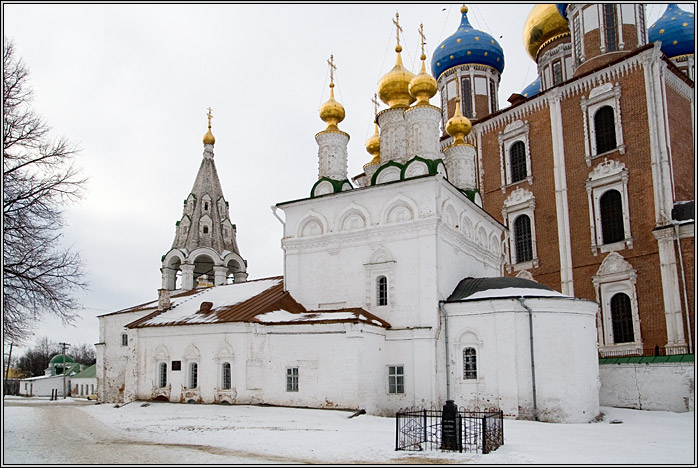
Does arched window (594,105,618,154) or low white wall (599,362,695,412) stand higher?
arched window (594,105,618,154)

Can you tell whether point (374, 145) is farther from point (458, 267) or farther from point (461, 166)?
point (458, 267)

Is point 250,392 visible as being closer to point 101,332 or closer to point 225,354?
point 225,354

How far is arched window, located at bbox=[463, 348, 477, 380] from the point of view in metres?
17.6

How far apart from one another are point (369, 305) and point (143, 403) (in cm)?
820

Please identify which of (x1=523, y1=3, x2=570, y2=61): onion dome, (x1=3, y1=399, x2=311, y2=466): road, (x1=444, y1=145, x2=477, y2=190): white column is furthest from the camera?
(x1=523, y1=3, x2=570, y2=61): onion dome

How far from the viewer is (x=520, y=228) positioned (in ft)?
87.7

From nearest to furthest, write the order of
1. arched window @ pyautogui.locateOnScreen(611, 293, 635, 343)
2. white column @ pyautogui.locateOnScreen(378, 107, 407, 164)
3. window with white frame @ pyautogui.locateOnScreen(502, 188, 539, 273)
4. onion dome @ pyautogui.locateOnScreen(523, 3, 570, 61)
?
1. white column @ pyautogui.locateOnScreen(378, 107, 407, 164)
2. arched window @ pyautogui.locateOnScreen(611, 293, 635, 343)
3. window with white frame @ pyautogui.locateOnScreen(502, 188, 539, 273)
4. onion dome @ pyautogui.locateOnScreen(523, 3, 570, 61)

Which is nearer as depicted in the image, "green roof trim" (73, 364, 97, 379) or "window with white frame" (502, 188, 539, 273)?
"window with white frame" (502, 188, 539, 273)

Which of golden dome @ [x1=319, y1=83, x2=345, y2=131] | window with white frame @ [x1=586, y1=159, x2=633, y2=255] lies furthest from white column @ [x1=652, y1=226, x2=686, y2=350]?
golden dome @ [x1=319, y1=83, x2=345, y2=131]

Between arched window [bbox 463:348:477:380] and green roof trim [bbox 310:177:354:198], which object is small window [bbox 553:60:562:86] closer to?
green roof trim [bbox 310:177:354:198]

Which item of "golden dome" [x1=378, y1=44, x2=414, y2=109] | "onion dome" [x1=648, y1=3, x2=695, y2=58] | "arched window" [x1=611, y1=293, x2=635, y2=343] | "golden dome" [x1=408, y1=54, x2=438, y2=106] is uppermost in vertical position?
"onion dome" [x1=648, y1=3, x2=695, y2=58]

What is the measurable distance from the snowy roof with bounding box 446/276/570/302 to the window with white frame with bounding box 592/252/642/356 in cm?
514

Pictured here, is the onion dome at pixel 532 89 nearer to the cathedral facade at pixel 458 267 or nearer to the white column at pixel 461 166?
the cathedral facade at pixel 458 267

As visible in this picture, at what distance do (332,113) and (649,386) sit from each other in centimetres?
1387
